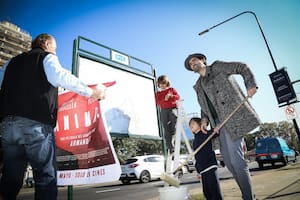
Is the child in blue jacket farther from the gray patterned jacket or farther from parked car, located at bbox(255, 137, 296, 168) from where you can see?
parked car, located at bbox(255, 137, 296, 168)

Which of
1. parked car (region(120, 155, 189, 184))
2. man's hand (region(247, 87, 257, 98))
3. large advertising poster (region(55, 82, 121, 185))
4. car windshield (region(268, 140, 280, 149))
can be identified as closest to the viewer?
man's hand (region(247, 87, 257, 98))

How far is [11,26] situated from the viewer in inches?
3041

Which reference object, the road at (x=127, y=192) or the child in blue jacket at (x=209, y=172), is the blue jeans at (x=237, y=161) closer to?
the child in blue jacket at (x=209, y=172)

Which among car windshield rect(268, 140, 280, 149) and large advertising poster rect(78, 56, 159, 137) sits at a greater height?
large advertising poster rect(78, 56, 159, 137)

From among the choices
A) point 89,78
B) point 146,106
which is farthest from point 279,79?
point 89,78

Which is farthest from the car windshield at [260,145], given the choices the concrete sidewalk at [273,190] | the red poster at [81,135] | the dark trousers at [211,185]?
the red poster at [81,135]

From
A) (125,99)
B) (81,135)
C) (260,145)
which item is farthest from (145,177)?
(81,135)

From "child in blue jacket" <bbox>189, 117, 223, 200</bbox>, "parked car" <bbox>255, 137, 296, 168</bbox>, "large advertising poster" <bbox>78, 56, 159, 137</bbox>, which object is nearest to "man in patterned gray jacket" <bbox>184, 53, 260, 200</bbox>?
"child in blue jacket" <bbox>189, 117, 223, 200</bbox>

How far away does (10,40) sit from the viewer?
251ft

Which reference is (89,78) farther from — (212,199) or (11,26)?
(11,26)

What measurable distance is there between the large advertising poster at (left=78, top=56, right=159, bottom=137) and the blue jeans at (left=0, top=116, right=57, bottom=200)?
5.19 feet

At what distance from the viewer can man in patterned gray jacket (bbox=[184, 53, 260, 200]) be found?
2.24 m

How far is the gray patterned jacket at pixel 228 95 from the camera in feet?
7.68

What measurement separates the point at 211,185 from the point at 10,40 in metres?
94.0
